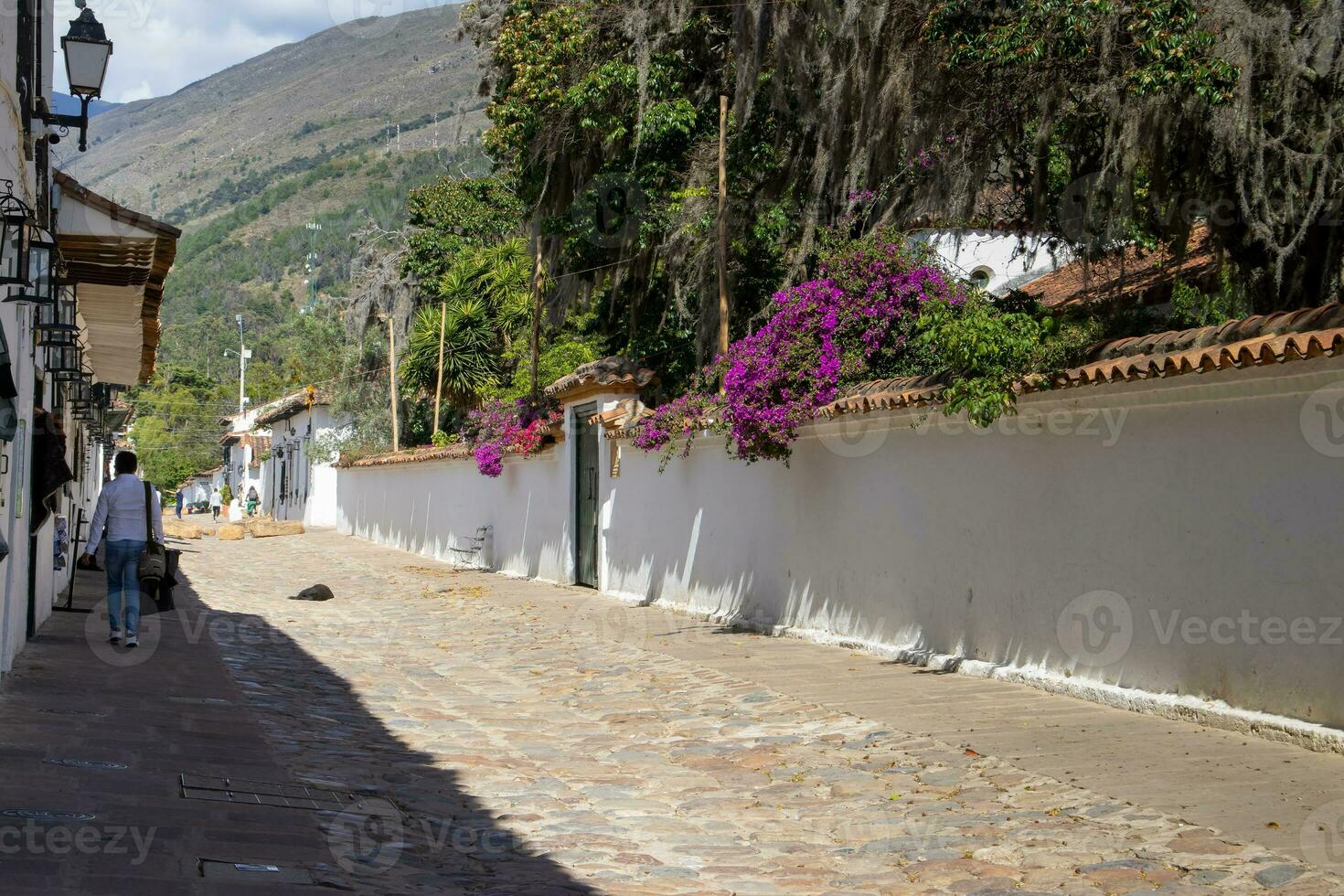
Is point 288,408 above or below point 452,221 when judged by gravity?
below

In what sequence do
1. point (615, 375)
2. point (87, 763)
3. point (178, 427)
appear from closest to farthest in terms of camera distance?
1. point (87, 763)
2. point (615, 375)
3. point (178, 427)

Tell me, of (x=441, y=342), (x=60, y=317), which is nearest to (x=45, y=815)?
(x=60, y=317)

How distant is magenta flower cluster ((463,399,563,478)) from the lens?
21.7m

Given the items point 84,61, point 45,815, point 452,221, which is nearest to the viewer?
point 45,815

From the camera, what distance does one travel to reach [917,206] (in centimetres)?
1293

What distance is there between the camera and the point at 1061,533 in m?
9.21

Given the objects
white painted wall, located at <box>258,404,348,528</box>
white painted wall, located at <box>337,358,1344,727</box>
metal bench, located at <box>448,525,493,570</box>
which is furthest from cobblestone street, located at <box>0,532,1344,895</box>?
white painted wall, located at <box>258,404,348,528</box>

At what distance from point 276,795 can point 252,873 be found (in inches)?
60.9

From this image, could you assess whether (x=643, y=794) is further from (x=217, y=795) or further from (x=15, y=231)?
(x=15, y=231)

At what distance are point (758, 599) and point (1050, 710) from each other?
19.1 ft

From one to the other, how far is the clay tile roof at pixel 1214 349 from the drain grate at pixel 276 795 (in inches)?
195

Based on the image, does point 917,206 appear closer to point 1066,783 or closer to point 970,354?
point 970,354

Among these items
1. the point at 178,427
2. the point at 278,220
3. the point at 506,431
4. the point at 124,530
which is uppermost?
the point at 278,220

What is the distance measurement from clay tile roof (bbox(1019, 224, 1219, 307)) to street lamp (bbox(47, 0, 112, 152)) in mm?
7898
